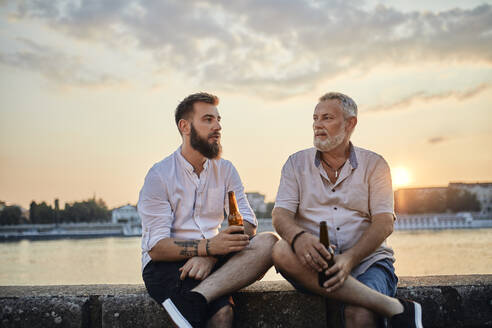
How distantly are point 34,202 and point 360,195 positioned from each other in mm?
82825

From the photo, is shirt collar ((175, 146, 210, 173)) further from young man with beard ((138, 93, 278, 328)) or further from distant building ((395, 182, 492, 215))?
distant building ((395, 182, 492, 215))

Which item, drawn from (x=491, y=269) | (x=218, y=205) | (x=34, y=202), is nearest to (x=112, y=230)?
(x=34, y=202)

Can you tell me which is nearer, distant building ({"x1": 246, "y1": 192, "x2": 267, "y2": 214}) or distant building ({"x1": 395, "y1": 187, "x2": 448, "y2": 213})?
distant building ({"x1": 395, "y1": 187, "x2": 448, "y2": 213})

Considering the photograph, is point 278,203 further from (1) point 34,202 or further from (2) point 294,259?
(1) point 34,202

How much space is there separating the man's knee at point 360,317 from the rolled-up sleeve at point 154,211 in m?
0.91

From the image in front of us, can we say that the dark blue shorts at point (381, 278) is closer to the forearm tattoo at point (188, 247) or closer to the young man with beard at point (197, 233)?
the young man with beard at point (197, 233)

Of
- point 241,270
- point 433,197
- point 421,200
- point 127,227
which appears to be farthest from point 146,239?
point 433,197

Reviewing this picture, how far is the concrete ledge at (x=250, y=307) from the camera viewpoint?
2.40 metres

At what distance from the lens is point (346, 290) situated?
2086mm

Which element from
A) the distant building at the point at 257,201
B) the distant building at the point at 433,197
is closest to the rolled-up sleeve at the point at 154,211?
the distant building at the point at 433,197

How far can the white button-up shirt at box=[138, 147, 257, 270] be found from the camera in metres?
2.37

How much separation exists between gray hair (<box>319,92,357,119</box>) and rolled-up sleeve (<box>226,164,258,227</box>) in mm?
615

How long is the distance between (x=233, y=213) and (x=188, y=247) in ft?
0.92

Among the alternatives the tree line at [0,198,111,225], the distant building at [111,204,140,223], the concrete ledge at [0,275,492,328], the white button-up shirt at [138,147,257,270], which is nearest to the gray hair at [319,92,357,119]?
the white button-up shirt at [138,147,257,270]
